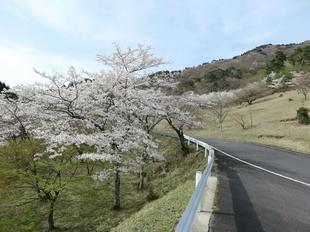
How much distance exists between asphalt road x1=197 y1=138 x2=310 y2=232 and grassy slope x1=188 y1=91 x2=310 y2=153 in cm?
1335

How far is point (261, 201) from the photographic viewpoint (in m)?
8.68

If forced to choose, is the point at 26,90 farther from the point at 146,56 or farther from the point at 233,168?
the point at 233,168

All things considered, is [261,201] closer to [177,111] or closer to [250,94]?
[177,111]

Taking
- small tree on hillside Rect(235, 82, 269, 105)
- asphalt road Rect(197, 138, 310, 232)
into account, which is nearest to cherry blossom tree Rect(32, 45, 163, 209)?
asphalt road Rect(197, 138, 310, 232)

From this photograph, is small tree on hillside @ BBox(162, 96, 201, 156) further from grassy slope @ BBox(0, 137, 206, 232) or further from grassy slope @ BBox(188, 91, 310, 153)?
grassy slope @ BBox(188, 91, 310, 153)

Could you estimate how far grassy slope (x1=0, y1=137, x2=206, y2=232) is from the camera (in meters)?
16.3

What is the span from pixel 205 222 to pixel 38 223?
44.4 ft

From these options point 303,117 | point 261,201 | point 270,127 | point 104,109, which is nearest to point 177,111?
point 104,109

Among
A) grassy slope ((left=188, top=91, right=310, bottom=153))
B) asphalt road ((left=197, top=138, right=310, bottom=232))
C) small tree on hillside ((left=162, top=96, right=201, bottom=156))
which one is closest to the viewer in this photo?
asphalt road ((left=197, top=138, right=310, bottom=232))

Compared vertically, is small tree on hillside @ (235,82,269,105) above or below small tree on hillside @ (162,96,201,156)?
above

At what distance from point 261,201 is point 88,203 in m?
13.3

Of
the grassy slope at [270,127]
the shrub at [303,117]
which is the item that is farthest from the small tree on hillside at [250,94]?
Answer: the shrub at [303,117]

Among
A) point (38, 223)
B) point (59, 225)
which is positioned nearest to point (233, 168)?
point (59, 225)

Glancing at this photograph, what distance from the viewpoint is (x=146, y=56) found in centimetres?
2241
